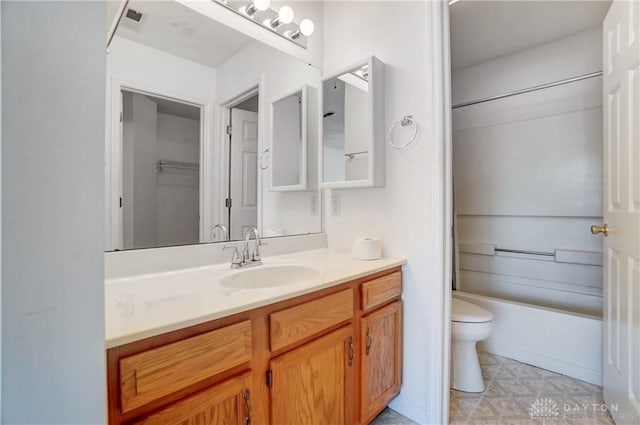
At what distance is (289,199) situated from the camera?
1787 mm

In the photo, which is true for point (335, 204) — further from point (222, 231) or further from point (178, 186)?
point (178, 186)

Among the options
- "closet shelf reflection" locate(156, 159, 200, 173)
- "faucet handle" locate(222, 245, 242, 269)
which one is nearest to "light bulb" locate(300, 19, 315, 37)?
"closet shelf reflection" locate(156, 159, 200, 173)

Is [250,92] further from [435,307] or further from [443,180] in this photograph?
[435,307]

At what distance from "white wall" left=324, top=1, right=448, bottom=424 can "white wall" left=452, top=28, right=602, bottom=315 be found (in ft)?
4.72

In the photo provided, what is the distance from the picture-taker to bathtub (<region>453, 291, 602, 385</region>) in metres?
1.80

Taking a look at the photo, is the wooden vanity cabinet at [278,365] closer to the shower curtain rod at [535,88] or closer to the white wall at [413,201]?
the white wall at [413,201]

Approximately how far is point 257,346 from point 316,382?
33 centimetres

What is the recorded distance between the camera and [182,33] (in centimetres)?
132

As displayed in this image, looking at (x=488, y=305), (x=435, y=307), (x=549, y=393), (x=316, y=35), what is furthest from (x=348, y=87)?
(x=549, y=393)

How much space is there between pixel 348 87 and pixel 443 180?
0.79 metres

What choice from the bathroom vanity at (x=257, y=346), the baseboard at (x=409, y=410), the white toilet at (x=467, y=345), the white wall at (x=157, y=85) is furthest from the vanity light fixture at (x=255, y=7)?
the baseboard at (x=409, y=410)

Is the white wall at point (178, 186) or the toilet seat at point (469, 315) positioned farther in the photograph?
the toilet seat at point (469, 315)

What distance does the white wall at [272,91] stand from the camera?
151 centimetres

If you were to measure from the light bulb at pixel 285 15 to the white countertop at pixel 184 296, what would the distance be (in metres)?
1.36
